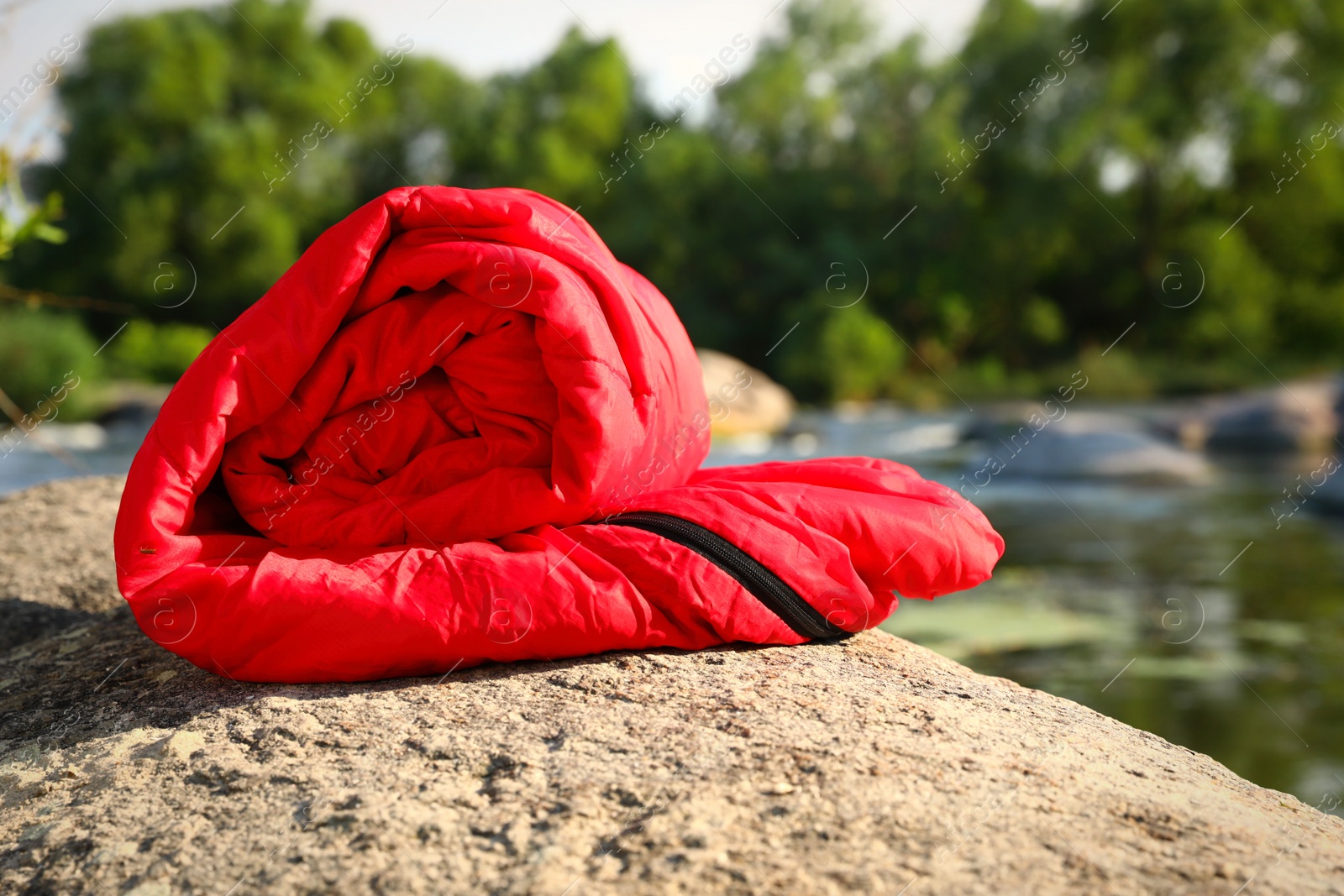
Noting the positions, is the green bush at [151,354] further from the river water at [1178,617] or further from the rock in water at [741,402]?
the river water at [1178,617]

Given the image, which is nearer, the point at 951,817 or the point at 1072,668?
the point at 951,817

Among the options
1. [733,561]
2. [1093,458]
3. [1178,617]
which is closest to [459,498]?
[733,561]

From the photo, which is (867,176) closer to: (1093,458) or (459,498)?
(1093,458)

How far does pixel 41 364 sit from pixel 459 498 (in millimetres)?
18598

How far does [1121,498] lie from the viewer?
36.2 feet

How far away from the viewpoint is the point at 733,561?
2160mm

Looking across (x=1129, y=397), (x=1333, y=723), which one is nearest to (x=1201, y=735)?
(x=1333, y=723)

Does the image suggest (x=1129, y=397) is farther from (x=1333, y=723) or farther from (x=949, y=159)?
(x=1333, y=723)

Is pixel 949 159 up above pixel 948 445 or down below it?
above

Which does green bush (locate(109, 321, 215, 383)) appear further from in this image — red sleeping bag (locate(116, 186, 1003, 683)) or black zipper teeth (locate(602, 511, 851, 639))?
black zipper teeth (locate(602, 511, 851, 639))

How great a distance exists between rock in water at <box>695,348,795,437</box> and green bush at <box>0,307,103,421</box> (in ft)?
34.1

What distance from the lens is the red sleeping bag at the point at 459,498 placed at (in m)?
2.04

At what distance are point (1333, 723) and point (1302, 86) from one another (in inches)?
912

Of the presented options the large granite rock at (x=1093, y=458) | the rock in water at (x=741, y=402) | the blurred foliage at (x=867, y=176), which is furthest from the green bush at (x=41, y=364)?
the large granite rock at (x=1093, y=458)
